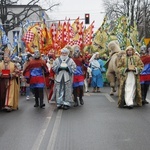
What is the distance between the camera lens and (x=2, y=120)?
10.7 meters

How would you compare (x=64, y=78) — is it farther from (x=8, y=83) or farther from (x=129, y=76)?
(x=129, y=76)

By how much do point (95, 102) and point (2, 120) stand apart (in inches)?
168

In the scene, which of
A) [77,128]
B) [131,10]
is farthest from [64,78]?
[131,10]

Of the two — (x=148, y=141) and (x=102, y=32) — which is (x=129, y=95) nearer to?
(x=148, y=141)

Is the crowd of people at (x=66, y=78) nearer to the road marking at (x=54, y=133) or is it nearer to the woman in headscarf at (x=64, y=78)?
the woman in headscarf at (x=64, y=78)

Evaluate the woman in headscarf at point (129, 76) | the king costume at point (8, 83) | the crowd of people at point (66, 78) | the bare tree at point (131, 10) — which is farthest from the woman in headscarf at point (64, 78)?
the bare tree at point (131, 10)

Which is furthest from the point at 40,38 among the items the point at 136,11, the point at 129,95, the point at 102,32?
the point at 136,11

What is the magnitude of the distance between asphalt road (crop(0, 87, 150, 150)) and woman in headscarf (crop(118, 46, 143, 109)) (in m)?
0.43

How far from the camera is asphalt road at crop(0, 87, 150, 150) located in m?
7.75

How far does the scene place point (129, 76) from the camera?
1247 centimetres

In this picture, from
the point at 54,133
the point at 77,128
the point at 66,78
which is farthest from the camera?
the point at 66,78

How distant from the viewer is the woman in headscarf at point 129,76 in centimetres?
1238

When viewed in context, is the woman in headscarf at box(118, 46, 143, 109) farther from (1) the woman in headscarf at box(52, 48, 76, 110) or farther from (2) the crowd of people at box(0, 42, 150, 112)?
(1) the woman in headscarf at box(52, 48, 76, 110)

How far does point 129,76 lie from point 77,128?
3711 mm
